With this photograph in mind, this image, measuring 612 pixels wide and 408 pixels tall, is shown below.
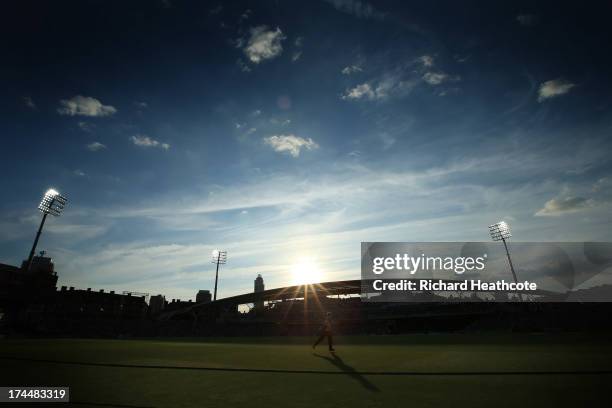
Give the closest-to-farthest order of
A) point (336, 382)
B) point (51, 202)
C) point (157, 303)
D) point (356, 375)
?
1. point (336, 382)
2. point (356, 375)
3. point (51, 202)
4. point (157, 303)

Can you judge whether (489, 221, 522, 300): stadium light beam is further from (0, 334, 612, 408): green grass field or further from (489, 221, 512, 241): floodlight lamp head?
(0, 334, 612, 408): green grass field

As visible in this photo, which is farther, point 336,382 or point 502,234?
point 502,234

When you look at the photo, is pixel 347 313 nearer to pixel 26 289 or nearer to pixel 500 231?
pixel 500 231

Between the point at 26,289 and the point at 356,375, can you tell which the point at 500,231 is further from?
the point at 26,289

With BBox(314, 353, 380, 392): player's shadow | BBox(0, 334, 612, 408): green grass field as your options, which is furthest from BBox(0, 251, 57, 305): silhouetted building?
BBox(314, 353, 380, 392): player's shadow

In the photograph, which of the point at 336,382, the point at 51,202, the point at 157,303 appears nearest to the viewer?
the point at 336,382

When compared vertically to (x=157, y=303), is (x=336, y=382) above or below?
below

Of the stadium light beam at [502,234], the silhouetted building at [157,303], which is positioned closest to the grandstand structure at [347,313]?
the stadium light beam at [502,234]

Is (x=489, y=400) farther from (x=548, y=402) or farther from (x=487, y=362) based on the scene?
(x=487, y=362)

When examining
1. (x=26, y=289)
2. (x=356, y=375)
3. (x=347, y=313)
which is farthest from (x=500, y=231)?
(x=26, y=289)

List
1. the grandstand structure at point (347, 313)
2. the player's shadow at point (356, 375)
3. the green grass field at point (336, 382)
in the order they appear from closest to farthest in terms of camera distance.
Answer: the green grass field at point (336, 382) < the player's shadow at point (356, 375) < the grandstand structure at point (347, 313)

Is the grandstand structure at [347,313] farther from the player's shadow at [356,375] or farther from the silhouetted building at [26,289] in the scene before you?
the player's shadow at [356,375]

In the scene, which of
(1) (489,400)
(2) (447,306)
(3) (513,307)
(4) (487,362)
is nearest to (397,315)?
(2) (447,306)

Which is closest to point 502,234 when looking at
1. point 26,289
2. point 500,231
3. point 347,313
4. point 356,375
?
point 500,231
